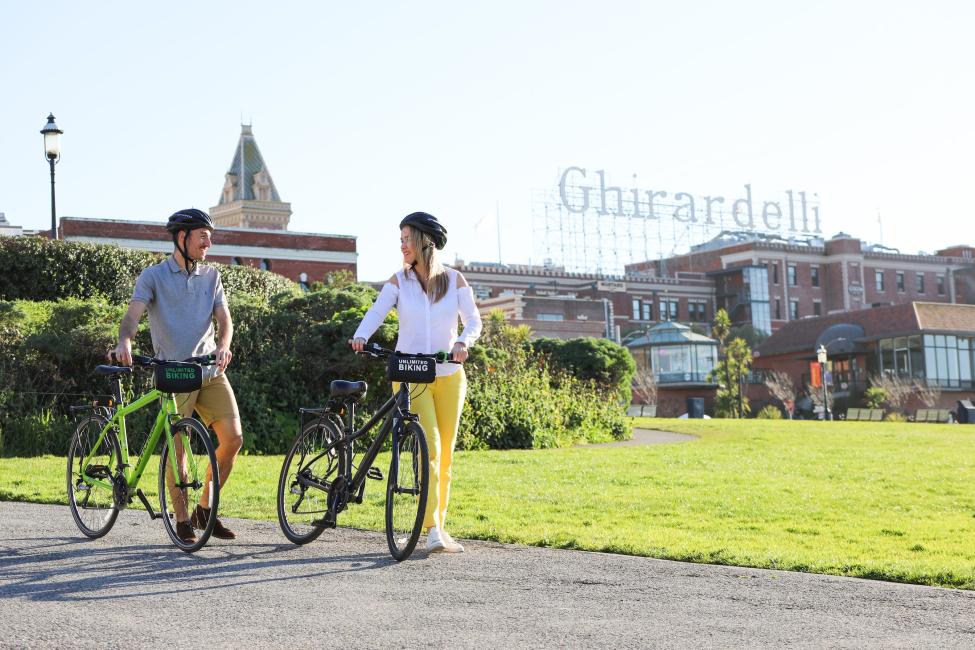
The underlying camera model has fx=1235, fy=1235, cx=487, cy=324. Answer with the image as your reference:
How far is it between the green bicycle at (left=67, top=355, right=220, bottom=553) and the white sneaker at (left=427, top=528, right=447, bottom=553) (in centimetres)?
119

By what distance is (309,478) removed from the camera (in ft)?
24.0

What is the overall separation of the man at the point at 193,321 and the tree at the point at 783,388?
5206 cm

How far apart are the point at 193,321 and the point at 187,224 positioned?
0.57 metres

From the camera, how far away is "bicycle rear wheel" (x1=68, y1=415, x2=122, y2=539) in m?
7.50

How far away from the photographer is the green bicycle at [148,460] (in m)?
6.94

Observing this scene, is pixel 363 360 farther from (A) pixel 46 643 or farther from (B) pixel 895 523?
(A) pixel 46 643

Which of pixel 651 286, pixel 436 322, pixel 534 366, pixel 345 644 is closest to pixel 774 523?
pixel 436 322

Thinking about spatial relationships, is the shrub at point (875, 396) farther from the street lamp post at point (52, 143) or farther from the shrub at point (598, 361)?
the street lamp post at point (52, 143)

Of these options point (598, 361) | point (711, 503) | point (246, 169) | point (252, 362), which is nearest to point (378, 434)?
point (711, 503)

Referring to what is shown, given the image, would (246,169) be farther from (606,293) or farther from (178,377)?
(178,377)

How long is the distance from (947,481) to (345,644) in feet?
32.4

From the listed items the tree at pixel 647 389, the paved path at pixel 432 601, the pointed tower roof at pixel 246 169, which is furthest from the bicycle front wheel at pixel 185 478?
the pointed tower roof at pixel 246 169

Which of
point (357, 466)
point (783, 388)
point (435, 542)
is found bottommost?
point (435, 542)

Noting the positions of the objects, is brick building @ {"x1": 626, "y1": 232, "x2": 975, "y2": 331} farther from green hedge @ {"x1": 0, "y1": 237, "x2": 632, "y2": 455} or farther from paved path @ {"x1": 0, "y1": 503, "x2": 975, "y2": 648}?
paved path @ {"x1": 0, "y1": 503, "x2": 975, "y2": 648}
